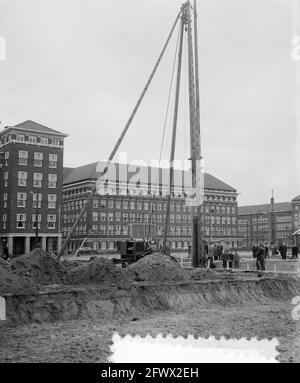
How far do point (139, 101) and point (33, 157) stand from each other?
61.1 metres

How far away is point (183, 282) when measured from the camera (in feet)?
60.7

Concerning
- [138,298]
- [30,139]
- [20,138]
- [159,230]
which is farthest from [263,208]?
[138,298]

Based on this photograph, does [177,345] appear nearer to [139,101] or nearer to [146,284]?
[146,284]

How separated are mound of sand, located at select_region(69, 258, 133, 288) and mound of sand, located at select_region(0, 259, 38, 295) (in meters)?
3.57

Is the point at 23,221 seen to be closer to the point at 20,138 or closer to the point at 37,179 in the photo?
the point at 37,179

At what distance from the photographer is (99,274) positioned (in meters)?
19.3

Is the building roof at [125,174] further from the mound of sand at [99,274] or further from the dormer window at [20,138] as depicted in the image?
the mound of sand at [99,274]

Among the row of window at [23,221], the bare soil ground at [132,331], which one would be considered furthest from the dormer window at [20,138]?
the bare soil ground at [132,331]

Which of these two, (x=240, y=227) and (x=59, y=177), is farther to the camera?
(x=240, y=227)

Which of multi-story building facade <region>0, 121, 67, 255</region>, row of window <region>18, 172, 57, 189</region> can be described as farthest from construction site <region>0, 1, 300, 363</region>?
row of window <region>18, 172, 57, 189</region>

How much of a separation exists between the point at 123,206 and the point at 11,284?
9006cm

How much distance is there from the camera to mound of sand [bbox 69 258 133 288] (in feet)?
62.2
